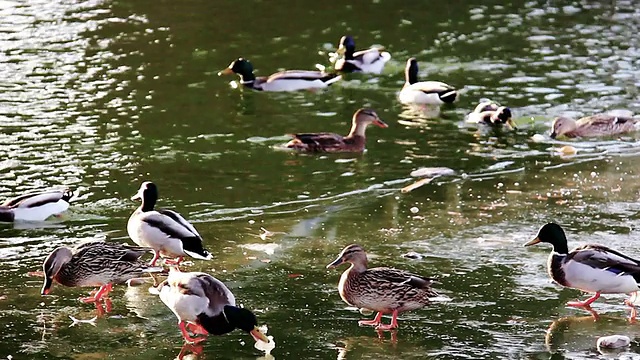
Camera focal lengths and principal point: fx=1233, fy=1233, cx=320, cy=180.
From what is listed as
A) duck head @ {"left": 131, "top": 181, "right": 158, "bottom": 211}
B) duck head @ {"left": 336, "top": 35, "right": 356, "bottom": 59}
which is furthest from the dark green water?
duck head @ {"left": 131, "top": 181, "right": 158, "bottom": 211}

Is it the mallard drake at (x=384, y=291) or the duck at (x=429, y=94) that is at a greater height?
the mallard drake at (x=384, y=291)

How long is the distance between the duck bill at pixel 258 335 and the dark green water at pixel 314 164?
5.5 inches

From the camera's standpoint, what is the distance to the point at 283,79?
1838 centimetres

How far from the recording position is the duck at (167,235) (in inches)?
397

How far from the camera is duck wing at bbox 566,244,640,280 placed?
916 centimetres

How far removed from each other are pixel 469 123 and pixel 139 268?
7678 mm

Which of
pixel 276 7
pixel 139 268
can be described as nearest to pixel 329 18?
pixel 276 7

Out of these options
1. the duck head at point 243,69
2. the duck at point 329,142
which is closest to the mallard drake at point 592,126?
the duck at point 329,142

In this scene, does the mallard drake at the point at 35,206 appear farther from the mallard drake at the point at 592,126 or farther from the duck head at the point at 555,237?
the mallard drake at the point at 592,126

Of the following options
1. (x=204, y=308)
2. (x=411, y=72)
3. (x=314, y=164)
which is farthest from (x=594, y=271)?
(x=411, y=72)

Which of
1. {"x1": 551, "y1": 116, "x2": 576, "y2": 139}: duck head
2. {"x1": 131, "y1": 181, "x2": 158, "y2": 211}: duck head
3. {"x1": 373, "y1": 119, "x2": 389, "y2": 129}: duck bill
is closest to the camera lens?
{"x1": 131, "y1": 181, "x2": 158, "y2": 211}: duck head

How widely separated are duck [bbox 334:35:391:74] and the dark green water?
0.63ft

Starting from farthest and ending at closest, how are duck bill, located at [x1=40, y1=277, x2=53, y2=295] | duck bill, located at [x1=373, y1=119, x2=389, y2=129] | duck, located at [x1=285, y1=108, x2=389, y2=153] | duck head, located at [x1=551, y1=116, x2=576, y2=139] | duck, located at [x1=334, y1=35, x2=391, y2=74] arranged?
duck, located at [x1=334, y1=35, x2=391, y2=74] < duck bill, located at [x1=373, y1=119, x2=389, y2=129] < duck head, located at [x1=551, y1=116, x2=576, y2=139] < duck, located at [x1=285, y1=108, x2=389, y2=153] < duck bill, located at [x1=40, y1=277, x2=53, y2=295]

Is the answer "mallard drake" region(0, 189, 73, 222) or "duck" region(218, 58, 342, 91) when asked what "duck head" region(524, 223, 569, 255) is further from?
"duck" region(218, 58, 342, 91)
